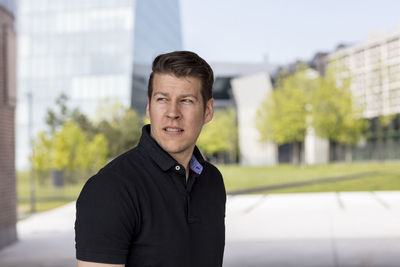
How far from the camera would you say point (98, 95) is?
95.8 feet

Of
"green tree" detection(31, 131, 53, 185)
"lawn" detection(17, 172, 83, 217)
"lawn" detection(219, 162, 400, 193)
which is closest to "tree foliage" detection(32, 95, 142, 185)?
"green tree" detection(31, 131, 53, 185)

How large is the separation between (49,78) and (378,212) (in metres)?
23.3

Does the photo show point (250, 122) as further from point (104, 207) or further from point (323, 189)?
point (104, 207)

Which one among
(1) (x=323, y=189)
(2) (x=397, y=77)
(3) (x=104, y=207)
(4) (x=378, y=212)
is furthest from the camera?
(2) (x=397, y=77)

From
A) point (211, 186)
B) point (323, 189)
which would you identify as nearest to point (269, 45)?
point (323, 189)

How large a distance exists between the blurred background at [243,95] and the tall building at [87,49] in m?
0.07

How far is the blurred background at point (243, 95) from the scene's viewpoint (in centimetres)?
2250

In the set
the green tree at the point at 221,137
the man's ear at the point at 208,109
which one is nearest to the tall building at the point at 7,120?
the man's ear at the point at 208,109

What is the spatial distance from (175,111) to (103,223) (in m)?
0.36

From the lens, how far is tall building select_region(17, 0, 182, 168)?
93.9ft

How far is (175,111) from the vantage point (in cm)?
136

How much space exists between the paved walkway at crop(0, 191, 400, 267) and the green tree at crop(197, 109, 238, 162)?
16.0m

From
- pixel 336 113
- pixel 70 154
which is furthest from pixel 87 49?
pixel 336 113

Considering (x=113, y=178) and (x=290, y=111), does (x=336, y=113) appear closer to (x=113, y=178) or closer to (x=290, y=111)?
(x=290, y=111)
